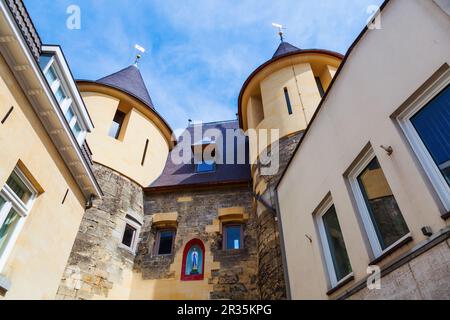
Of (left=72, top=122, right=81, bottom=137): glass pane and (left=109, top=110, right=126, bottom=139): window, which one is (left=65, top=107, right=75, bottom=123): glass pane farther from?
(left=109, top=110, right=126, bottom=139): window

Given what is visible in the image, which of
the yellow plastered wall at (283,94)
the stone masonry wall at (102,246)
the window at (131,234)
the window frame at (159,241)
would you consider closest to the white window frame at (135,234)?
the window at (131,234)

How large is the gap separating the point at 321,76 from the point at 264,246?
7314mm

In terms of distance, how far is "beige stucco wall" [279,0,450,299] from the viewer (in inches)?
109

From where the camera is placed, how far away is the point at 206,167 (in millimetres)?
12977

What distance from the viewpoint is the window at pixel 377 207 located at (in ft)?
10.2

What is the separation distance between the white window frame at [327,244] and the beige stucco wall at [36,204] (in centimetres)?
468

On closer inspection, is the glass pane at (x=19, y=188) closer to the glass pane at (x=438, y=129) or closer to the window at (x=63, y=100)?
the window at (x=63, y=100)

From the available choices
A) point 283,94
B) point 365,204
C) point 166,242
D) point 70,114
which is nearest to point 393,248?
point 365,204

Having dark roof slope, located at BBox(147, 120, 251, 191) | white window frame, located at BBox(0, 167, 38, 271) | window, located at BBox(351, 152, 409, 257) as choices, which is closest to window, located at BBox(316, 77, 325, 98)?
dark roof slope, located at BBox(147, 120, 251, 191)

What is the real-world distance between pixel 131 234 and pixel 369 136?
29.0ft

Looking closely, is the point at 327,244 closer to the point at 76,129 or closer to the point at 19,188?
the point at 19,188

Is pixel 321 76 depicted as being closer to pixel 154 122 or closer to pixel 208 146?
pixel 208 146

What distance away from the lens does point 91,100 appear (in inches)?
458

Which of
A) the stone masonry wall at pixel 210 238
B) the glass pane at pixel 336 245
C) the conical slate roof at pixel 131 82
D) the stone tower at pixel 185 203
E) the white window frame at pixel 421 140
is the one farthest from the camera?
the conical slate roof at pixel 131 82
